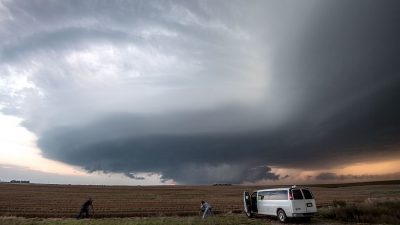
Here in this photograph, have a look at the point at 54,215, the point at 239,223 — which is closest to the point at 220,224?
the point at 239,223

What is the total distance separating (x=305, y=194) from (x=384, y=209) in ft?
28.7

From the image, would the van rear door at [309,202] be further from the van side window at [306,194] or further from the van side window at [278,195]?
the van side window at [278,195]

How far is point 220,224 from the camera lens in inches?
1007

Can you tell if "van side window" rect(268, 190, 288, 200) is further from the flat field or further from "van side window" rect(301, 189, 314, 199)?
the flat field

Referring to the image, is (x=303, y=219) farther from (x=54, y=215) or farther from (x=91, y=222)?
(x=54, y=215)

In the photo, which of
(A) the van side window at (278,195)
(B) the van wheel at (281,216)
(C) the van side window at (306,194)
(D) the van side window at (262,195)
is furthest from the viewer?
(D) the van side window at (262,195)

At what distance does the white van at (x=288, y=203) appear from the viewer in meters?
26.8

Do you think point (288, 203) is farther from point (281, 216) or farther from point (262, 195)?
point (262, 195)

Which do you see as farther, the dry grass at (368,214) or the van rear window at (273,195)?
the dry grass at (368,214)

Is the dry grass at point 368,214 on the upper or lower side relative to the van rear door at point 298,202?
lower

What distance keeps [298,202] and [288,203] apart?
0.74m

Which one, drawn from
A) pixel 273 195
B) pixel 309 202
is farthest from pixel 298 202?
pixel 273 195

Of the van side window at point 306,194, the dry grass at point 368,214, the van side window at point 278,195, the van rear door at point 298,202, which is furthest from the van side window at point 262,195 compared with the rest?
the dry grass at point 368,214

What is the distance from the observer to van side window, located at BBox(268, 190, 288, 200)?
27844 mm
